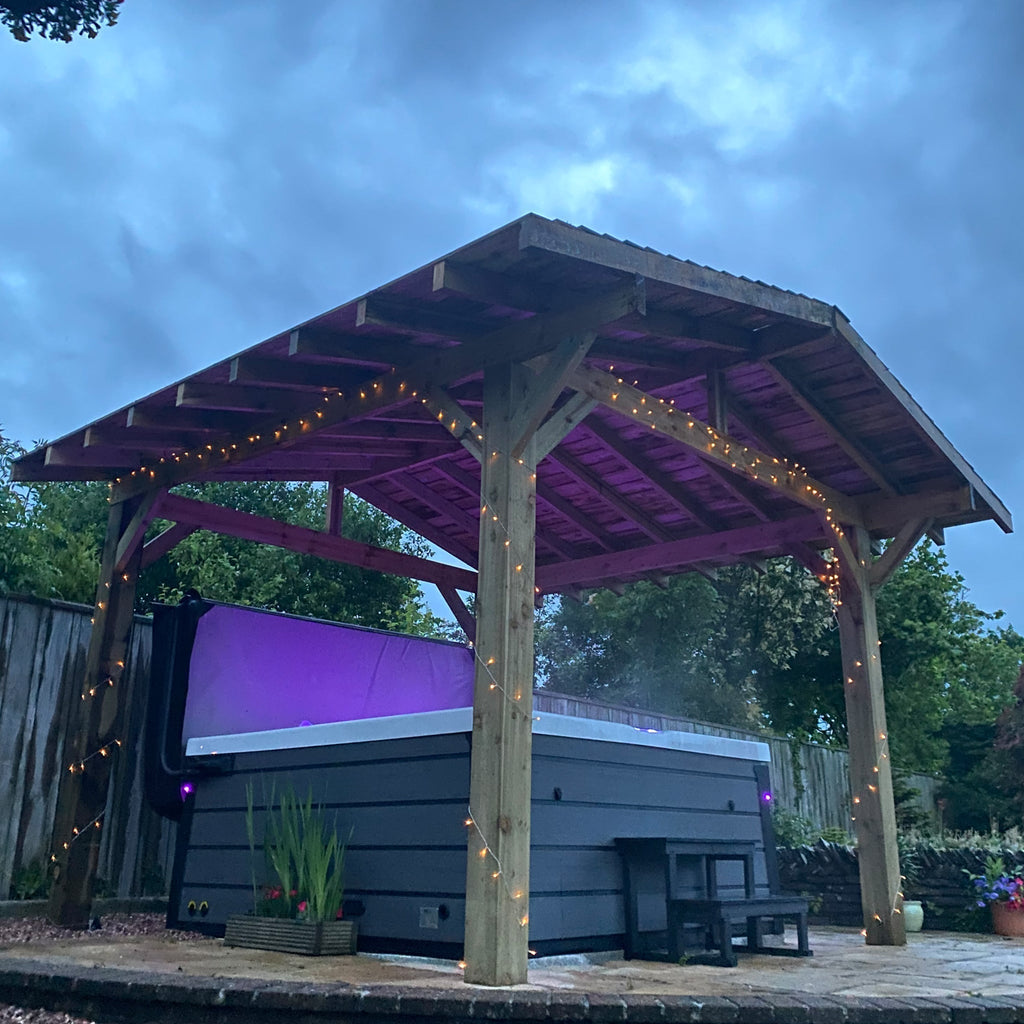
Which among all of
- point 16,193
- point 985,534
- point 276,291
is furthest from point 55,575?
point 985,534

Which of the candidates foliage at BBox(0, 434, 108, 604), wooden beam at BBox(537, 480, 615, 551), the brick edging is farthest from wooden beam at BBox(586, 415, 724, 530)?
the brick edging

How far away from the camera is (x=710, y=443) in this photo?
546cm

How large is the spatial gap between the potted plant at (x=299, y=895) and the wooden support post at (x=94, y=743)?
3.55ft

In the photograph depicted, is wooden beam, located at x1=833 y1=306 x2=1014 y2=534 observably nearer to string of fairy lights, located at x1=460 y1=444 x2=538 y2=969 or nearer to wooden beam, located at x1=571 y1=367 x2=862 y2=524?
wooden beam, located at x1=571 y1=367 x2=862 y2=524

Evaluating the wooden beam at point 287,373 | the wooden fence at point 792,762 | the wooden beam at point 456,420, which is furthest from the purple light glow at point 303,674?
the wooden beam at point 456,420

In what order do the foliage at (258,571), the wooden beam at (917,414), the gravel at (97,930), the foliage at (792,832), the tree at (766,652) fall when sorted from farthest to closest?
the tree at (766,652)
the foliage at (258,571)
the foliage at (792,832)
the wooden beam at (917,414)
the gravel at (97,930)

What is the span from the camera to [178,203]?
82.9 m

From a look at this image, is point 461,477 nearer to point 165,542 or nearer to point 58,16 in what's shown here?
point 165,542

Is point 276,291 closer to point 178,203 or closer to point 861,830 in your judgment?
point 178,203

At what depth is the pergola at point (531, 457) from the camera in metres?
4.00

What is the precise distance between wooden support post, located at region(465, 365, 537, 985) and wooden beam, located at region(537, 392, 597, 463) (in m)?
0.08

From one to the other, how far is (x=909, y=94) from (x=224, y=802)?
8698 centimetres

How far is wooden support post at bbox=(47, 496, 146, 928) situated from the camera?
18.3ft

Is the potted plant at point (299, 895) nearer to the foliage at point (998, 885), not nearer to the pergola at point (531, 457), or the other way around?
the pergola at point (531, 457)
